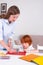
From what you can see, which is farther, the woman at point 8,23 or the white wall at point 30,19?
the white wall at point 30,19

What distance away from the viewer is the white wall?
12.0ft

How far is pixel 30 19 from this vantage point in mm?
3660

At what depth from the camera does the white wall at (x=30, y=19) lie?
3.64 metres

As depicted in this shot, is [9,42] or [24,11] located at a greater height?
[24,11]

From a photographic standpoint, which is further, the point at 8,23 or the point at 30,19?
the point at 30,19

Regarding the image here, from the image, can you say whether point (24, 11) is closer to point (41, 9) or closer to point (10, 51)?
point (41, 9)

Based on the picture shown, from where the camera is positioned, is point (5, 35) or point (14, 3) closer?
point (5, 35)

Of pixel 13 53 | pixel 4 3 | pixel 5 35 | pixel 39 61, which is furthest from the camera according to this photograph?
pixel 4 3

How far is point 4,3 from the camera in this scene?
142 inches

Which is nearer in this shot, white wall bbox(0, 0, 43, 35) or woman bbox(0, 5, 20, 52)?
woman bbox(0, 5, 20, 52)

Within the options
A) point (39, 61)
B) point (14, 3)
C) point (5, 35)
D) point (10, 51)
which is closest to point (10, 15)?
point (5, 35)

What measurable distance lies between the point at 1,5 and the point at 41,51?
194 cm

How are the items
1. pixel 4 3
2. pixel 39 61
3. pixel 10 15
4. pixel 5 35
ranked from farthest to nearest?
pixel 4 3 → pixel 5 35 → pixel 10 15 → pixel 39 61

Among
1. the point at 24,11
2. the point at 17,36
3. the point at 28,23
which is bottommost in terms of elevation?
the point at 17,36
